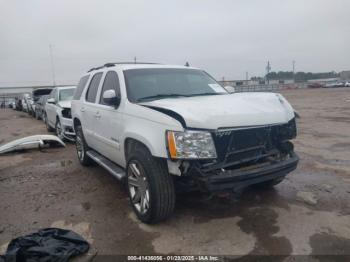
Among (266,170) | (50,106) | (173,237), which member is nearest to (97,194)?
(173,237)

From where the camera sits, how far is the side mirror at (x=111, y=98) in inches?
164

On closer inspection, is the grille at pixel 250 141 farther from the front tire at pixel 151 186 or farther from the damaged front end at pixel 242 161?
the front tire at pixel 151 186

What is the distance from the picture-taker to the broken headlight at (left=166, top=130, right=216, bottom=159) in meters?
3.17

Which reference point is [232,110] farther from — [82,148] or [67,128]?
[67,128]

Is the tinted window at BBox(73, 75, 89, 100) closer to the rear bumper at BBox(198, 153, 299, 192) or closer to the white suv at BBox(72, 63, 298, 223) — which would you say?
the white suv at BBox(72, 63, 298, 223)

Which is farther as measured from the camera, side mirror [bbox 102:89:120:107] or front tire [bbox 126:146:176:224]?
side mirror [bbox 102:89:120:107]

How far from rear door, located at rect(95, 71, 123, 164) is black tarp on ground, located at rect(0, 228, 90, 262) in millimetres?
1389

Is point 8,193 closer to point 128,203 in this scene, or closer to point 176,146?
point 128,203

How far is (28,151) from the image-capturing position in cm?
880

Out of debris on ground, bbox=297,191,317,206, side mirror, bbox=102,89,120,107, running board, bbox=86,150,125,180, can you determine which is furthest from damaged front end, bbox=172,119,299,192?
side mirror, bbox=102,89,120,107

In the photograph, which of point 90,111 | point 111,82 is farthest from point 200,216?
point 90,111

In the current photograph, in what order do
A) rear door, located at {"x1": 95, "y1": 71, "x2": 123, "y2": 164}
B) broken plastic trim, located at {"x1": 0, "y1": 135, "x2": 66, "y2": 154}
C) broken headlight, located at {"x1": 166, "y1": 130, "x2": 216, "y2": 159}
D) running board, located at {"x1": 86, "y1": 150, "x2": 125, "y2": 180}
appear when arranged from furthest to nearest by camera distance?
1. broken plastic trim, located at {"x1": 0, "y1": 135, "x2": 66, "y2": 154}
2. rear door, located at {"x1": 95, "y1": 71, "x2": 123, "y2": 164}
3. running board, located at {"x1": 86, "y1": 150, "x2": 125, "y2": 180}
4. broken headlight, located at {"x1": 166, "y1": 130, "x2": 216, "y2": 159}

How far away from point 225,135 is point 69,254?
1952mm

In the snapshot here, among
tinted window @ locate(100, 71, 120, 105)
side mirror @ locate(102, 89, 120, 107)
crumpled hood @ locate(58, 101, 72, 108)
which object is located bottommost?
crumpled hood @ locate(58, 101, 72, 108)
